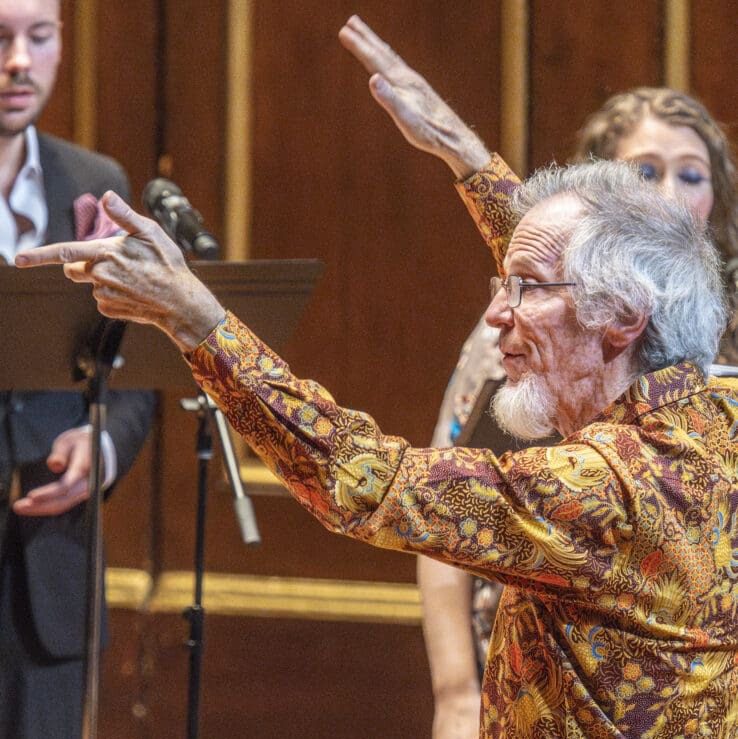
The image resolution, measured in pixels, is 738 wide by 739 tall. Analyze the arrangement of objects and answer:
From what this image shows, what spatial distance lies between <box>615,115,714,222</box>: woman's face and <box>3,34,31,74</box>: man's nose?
1.21 m

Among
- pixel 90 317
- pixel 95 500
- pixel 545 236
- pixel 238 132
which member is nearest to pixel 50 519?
pixel 95 500

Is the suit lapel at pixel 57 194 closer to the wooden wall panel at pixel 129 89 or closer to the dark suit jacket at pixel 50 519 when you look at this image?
the dark suit jacket at pixel 50 519

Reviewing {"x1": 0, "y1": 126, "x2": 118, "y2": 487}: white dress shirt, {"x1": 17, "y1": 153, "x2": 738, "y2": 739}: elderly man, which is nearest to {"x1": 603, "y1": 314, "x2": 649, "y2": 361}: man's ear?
{"x1": 17, "y1": 153, "x2": 738, "y2": 739}: elderly man

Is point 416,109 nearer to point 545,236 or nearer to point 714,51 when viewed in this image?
point 545,236

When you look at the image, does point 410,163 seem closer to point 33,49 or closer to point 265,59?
point 265,59

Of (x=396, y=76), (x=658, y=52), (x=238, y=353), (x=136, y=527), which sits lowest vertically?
(x=136, y=527)

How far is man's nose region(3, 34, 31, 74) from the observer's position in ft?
8.97

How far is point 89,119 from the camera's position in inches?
154

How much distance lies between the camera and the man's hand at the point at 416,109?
2334mm

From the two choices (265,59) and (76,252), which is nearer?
(76,252)

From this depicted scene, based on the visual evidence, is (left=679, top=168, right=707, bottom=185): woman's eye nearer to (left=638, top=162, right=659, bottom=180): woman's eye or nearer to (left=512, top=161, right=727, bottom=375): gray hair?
(left=638, top=162, right=659, bottom=180): woman's eye

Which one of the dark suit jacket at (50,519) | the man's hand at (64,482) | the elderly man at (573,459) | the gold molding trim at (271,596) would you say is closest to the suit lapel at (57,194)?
the dark suit jacket at (50,519)

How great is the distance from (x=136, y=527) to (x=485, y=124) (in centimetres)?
151

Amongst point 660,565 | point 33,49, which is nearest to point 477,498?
point 660,565
